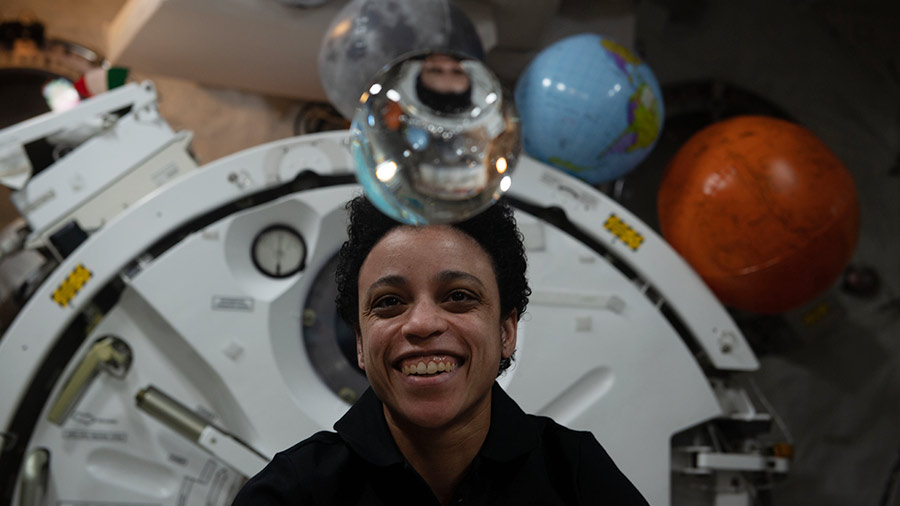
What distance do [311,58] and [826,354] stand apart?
6.98 feet

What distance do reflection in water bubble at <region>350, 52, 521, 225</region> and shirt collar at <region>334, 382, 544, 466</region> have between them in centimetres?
26

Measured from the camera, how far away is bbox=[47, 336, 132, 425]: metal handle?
1.80 metres

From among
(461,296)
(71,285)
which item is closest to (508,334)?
(461,296)

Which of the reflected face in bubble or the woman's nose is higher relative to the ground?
the reflected face in bubble

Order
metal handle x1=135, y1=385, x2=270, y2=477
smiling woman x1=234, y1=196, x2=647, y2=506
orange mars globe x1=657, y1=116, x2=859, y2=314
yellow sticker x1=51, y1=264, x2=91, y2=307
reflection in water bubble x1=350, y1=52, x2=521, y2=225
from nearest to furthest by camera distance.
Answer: reflection in water bubble x1=350, y1=52, x2=521, y2=225 → smiling woman x1=234, y1=196, x2=647, y2=506 → metal handle x1=135, y1=385, x2=270, y2=477 → yellow sticker x1=51, y1=264, x2=91, y2=307 → orange mars globe x1=657, y1=116, x2=859, y2=314

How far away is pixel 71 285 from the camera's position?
1834 mm

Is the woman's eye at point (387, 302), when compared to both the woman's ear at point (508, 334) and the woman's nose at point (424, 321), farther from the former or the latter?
the woman's ear at point (508, 334)

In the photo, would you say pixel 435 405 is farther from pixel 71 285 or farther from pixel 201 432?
pixel 71 285

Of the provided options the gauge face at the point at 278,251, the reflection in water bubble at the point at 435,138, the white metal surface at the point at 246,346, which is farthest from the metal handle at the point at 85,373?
the reflection in water bubble at the point at 435,138

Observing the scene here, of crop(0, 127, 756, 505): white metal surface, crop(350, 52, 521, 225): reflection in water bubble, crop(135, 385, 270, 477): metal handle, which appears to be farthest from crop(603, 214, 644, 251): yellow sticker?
crop(350, 52, 521, 225): reflection in water bubble

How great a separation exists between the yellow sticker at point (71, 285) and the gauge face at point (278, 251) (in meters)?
0.37

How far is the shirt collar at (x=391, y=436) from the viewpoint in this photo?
2.77 ft

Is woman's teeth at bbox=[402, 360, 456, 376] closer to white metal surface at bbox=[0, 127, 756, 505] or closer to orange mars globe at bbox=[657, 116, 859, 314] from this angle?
white metal surface at bbox=[0, 127, 756, 505]

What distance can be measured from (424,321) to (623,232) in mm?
1300
